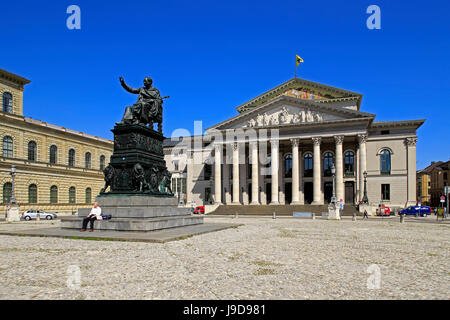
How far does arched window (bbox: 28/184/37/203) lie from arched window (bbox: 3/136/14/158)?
4.60 metres

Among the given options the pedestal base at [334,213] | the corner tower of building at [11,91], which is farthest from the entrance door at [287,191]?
the corner tower of building at [11,91]

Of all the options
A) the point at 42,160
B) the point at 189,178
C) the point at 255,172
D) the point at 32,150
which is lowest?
the point at 189,178

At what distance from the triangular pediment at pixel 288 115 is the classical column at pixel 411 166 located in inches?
381

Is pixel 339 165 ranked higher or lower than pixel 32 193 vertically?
higher

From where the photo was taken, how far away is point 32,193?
45750mm

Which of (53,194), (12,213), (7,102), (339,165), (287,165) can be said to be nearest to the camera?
(12,213)

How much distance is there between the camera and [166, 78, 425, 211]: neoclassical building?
2035 inches

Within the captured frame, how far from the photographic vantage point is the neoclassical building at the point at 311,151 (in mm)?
51688

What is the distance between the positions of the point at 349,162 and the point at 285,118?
12.7 m

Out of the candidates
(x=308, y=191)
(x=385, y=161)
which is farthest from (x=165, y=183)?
(x=385, y=161)

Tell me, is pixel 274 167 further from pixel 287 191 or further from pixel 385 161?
pixel 385 161

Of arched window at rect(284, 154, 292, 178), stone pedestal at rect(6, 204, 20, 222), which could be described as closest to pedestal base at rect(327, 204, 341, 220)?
arched window at rect(284, 154, 292, 178)

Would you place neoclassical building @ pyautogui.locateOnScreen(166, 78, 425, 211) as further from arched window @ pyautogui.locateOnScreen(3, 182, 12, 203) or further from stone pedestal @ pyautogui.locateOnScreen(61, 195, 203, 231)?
stone pedestal @ pyautogui.locateOnScreen(61, 195, 203, 231)

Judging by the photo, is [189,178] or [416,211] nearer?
[416,211]
